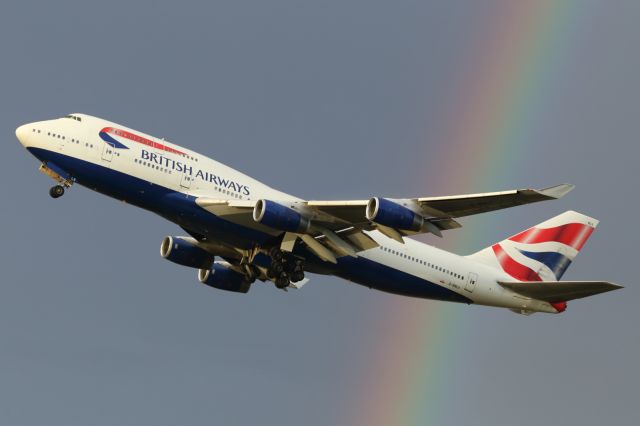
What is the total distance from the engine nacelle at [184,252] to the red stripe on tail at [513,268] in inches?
629

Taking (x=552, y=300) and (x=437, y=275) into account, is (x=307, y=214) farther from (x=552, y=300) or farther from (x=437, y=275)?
(x=552, y=300)

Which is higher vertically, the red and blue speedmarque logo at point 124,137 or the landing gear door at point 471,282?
the red and blue speedmarque logo at point 124,137

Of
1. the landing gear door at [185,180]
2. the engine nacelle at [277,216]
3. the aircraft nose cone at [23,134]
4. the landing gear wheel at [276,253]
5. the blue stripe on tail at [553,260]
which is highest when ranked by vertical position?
the blue stripe on tail at [553,260]

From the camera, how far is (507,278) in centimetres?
6188

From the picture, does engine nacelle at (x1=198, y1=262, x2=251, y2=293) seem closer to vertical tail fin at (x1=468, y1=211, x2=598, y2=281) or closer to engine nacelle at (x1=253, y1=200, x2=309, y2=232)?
engine nacelle at (x1=253, y1=200, x2=309, y2=232)

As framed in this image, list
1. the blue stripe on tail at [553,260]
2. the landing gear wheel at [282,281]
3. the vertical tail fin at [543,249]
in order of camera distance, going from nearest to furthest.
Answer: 1. the landing gear wheel at [282,281]
2. the vertical tail fin at [543,249]
3. the blue stripe on tail at [553,260]

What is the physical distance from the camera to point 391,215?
50219mm

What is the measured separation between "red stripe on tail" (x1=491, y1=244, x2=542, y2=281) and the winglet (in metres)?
17.7

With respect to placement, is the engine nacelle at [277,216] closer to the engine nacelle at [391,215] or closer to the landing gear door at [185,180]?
the landing gear door at [185,180]

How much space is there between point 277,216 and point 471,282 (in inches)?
537

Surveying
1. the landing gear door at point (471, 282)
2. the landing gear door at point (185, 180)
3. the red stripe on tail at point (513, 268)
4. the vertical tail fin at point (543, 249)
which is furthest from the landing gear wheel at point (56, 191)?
the red stripe on tail at point (513, 268)

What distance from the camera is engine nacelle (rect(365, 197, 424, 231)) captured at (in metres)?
50.2

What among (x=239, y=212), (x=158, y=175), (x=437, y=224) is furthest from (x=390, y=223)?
(x=158, y=175)

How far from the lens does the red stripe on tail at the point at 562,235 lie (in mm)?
65438
